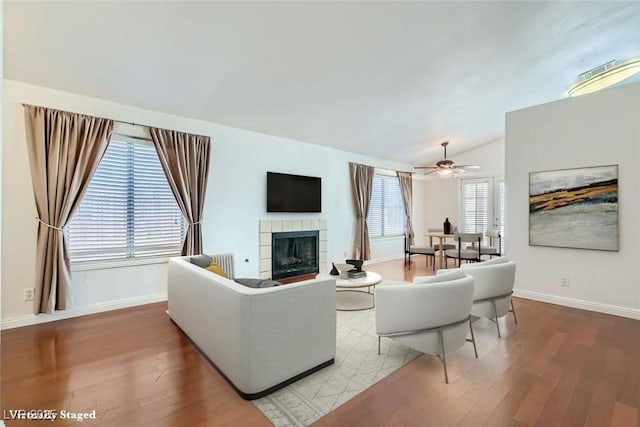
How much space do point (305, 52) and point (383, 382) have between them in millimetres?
3307

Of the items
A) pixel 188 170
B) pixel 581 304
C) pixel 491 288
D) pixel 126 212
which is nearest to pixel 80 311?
pixel 126 212

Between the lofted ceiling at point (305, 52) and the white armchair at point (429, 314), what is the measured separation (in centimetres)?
258

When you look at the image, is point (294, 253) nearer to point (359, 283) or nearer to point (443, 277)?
point (359, 283)

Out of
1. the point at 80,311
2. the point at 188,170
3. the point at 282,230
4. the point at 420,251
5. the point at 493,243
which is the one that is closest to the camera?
the point at 80,311

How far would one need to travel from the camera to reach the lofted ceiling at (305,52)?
2797mm

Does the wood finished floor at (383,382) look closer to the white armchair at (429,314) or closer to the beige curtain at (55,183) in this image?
the white armchair at (429,314)

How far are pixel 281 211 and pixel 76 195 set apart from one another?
9.59 feet

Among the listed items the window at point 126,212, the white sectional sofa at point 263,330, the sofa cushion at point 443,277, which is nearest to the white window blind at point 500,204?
the sofa cushion at point 443,277

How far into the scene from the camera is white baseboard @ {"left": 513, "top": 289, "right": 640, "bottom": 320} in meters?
3.72

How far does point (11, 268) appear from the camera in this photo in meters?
3.34

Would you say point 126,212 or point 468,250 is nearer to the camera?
point 126,212

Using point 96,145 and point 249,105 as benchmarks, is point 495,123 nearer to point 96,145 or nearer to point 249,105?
point 249,105

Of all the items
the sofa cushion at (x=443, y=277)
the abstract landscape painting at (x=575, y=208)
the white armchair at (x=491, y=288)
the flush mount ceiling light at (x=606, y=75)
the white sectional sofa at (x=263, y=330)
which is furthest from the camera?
the abstract landscape painting at (x=575, y=208)

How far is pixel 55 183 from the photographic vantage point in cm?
347
